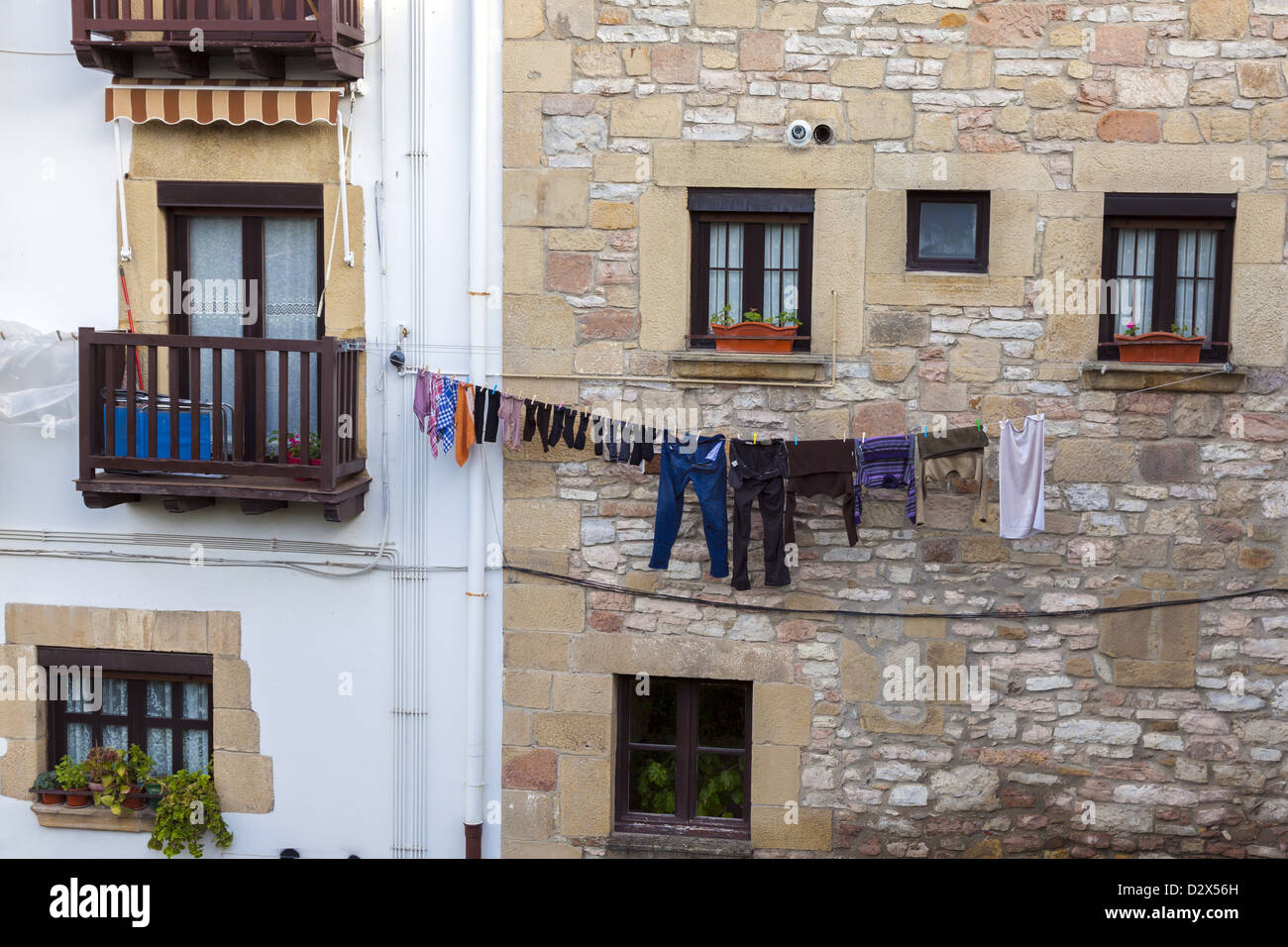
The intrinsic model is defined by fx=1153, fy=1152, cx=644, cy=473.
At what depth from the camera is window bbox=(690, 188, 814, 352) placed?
696cm

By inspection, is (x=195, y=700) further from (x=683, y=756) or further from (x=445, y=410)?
(x=683, y=756)

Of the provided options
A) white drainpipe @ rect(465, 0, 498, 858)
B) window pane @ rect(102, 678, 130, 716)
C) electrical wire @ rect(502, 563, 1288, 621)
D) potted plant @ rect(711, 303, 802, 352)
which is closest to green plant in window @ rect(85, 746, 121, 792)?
window pane @ rect(102, 678, 130, 716)

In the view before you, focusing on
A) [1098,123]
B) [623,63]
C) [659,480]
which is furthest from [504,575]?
[1098,123]

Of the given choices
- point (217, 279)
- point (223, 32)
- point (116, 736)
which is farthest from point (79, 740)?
point (223, 32)

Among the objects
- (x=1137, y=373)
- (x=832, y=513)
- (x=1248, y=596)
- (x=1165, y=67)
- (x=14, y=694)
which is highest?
(x=1165, y=67)

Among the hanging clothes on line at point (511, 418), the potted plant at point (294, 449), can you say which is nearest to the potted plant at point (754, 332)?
the hanging clothes on line at point (511, 418)

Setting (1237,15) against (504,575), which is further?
(504,575)

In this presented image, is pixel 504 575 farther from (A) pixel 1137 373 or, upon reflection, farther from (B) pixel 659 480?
(A) pixel 1137 373

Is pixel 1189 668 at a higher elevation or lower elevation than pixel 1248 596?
lower

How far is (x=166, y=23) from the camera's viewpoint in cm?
662

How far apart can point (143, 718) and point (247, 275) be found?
2953mm

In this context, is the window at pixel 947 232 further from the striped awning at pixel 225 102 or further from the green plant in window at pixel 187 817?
the green plant in window at pixel 187 817

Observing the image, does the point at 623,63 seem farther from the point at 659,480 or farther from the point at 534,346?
the point at 659,480

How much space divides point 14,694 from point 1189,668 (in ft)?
23.9
